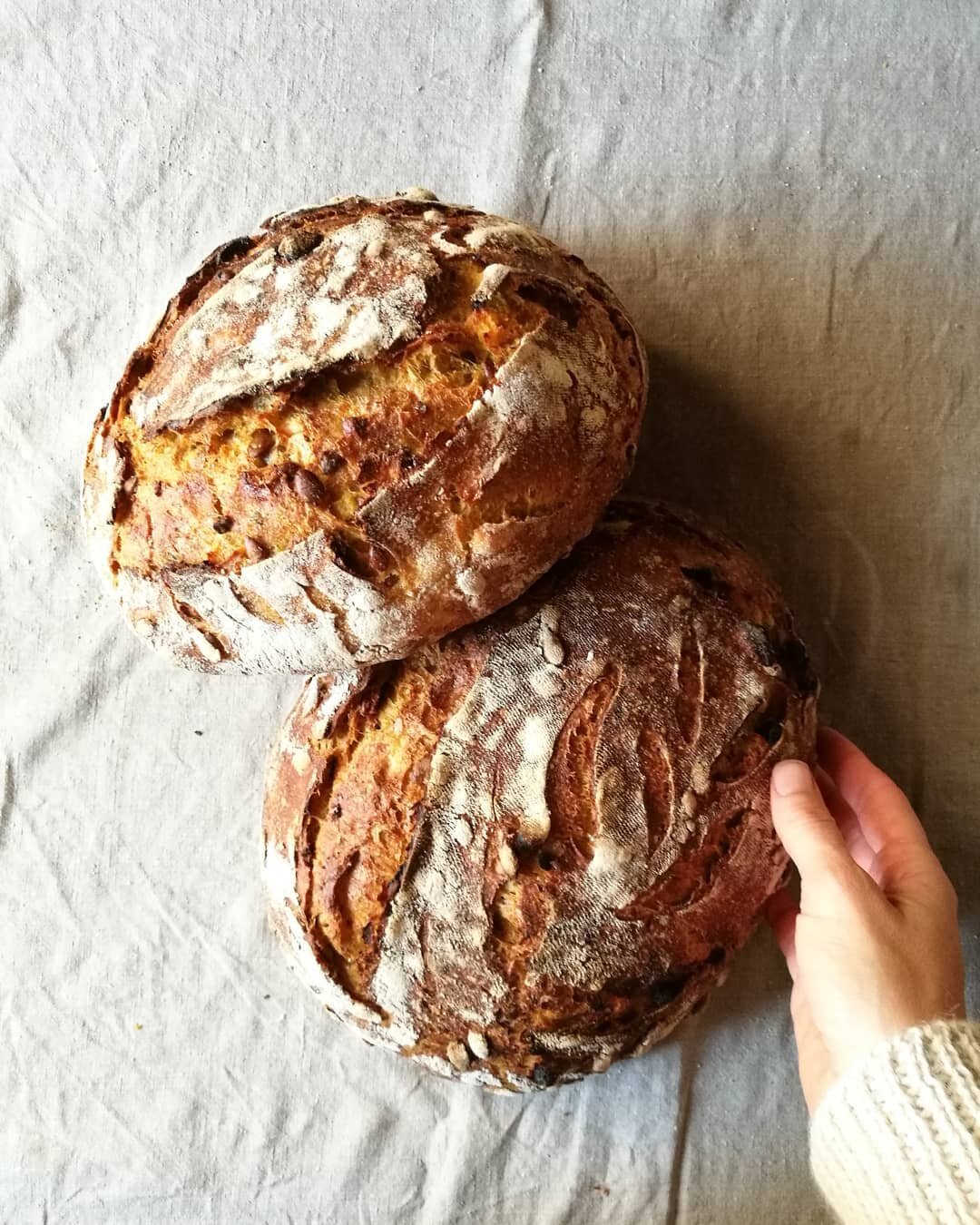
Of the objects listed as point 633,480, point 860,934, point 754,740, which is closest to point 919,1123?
point 860,934

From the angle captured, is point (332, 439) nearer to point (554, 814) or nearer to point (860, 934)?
point (554, 814)

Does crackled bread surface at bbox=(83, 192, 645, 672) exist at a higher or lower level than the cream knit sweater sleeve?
higher

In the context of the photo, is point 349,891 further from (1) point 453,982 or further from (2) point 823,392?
(2) point 823,392

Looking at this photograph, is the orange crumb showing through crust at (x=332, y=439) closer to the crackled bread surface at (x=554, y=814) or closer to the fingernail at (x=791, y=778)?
the crackled bread surface at (x=554, y=814)

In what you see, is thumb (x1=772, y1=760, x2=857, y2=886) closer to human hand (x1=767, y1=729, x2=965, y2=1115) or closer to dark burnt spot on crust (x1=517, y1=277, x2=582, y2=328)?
human hand (x1=767, y1=729, x2=965, y2=1115)

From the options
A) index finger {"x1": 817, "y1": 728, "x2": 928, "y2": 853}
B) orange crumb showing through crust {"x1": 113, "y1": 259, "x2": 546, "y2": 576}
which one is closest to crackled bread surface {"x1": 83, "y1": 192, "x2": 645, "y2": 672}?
orange crumb showing through crust {"x1": 113, "y1": 259, "x2": 546, "y2": 576}

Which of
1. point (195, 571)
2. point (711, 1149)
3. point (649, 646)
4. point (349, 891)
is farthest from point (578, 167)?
point (711, 1149)
